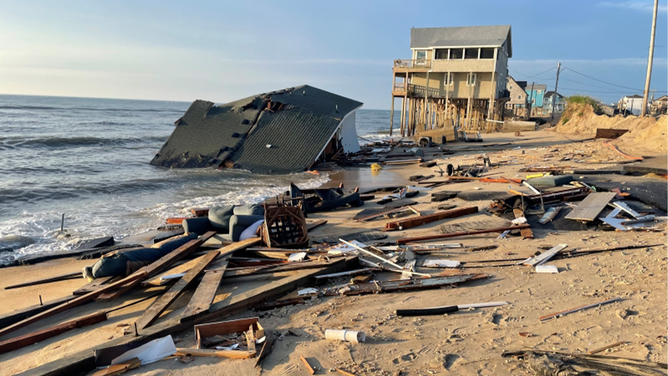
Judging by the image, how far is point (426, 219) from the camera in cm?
997

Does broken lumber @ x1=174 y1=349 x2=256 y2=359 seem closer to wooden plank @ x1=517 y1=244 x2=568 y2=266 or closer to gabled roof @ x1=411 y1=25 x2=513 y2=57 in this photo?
wooden plank @ x1=517 y1=244 x2=568 y2=266

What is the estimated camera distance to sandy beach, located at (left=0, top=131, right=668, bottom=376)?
4410 mm

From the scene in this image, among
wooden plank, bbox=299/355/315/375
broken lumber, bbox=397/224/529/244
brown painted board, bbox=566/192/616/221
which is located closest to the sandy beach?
wooden plank, bbox=299/355/315/375

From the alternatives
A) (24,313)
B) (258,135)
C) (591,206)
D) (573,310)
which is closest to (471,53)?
(258,135)

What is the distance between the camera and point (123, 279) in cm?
669

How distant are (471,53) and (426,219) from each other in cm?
3156

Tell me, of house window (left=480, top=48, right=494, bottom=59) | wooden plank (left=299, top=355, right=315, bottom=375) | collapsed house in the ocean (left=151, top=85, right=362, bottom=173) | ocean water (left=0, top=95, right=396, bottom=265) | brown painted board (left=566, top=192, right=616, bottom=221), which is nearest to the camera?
wooden plank (left=299, top=355, right=315, bottom=375)

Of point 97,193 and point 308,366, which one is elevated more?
point 308,366

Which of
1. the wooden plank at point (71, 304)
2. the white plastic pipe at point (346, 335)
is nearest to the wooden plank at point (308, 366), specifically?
the white plastic pipe at point (346, 335)

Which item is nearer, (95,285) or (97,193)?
(95,285)

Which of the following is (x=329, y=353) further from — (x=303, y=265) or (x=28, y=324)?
(x=28, y=324)

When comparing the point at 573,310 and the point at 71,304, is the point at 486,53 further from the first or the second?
the point at 71,304

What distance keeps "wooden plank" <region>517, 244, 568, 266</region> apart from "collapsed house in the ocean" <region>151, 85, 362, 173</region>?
46.2ft

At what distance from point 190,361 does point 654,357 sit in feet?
14.0
